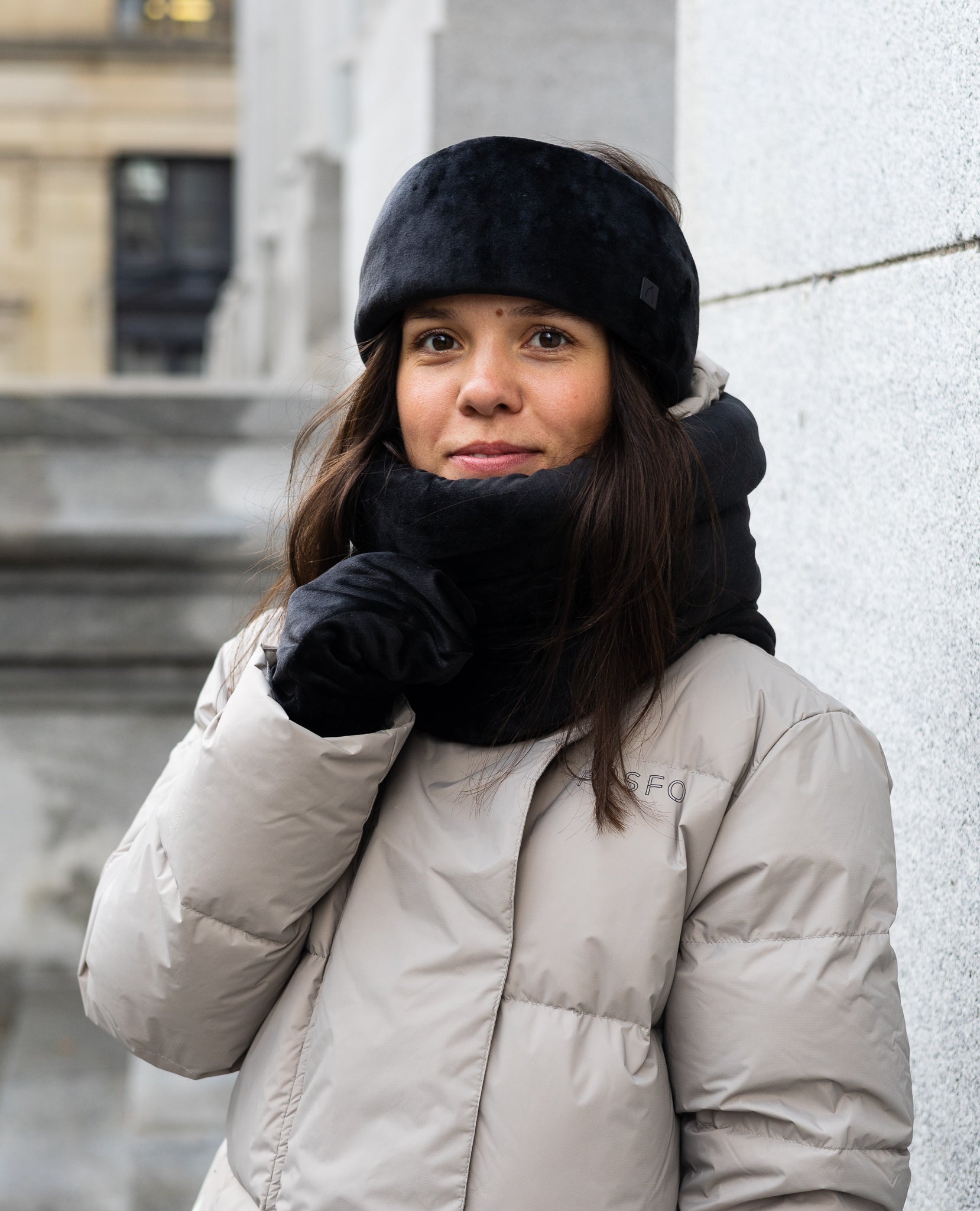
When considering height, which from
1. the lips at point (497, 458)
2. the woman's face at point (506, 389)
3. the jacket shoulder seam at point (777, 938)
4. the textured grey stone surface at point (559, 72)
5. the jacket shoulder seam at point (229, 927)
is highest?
the textured grey stone surface at point (559, 72)

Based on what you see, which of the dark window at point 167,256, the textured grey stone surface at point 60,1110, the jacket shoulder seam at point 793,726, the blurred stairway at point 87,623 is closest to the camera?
the jacket shoulder seam at point 793,726

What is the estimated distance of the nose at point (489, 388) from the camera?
1596 millimetres

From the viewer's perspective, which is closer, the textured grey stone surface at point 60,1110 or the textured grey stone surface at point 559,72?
the textured grey stone surface at point 60,1110

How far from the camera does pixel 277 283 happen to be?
11.2 meters

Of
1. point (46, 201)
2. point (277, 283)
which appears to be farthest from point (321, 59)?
point (46, 201)

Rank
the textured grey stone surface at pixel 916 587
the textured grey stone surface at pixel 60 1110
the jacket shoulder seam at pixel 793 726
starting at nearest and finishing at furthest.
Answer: the jacket shoulder seam at pixel 793 726 → the textured grey stone surface at pixel 916 587 → the textured grey stone surface at pixel 60 1110

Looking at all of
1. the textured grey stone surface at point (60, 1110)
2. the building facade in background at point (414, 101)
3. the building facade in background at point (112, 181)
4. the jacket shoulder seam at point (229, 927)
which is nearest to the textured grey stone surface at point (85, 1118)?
the textured grey stone surface at point (60, 1110)

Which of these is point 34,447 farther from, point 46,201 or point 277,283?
point 46,201

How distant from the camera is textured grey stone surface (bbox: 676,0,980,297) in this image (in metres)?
1.88

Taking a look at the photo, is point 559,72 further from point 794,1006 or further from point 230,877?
point 794,1006

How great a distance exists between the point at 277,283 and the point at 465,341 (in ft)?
32.7

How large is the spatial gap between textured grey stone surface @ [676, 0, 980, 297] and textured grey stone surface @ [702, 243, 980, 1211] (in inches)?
3.3

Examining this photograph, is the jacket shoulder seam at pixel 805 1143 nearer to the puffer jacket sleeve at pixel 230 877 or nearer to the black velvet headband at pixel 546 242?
the puffer jacket sleeve at pixel 230 877

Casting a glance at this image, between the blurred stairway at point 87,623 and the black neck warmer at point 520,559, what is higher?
the black neck warmer at point 520,559
